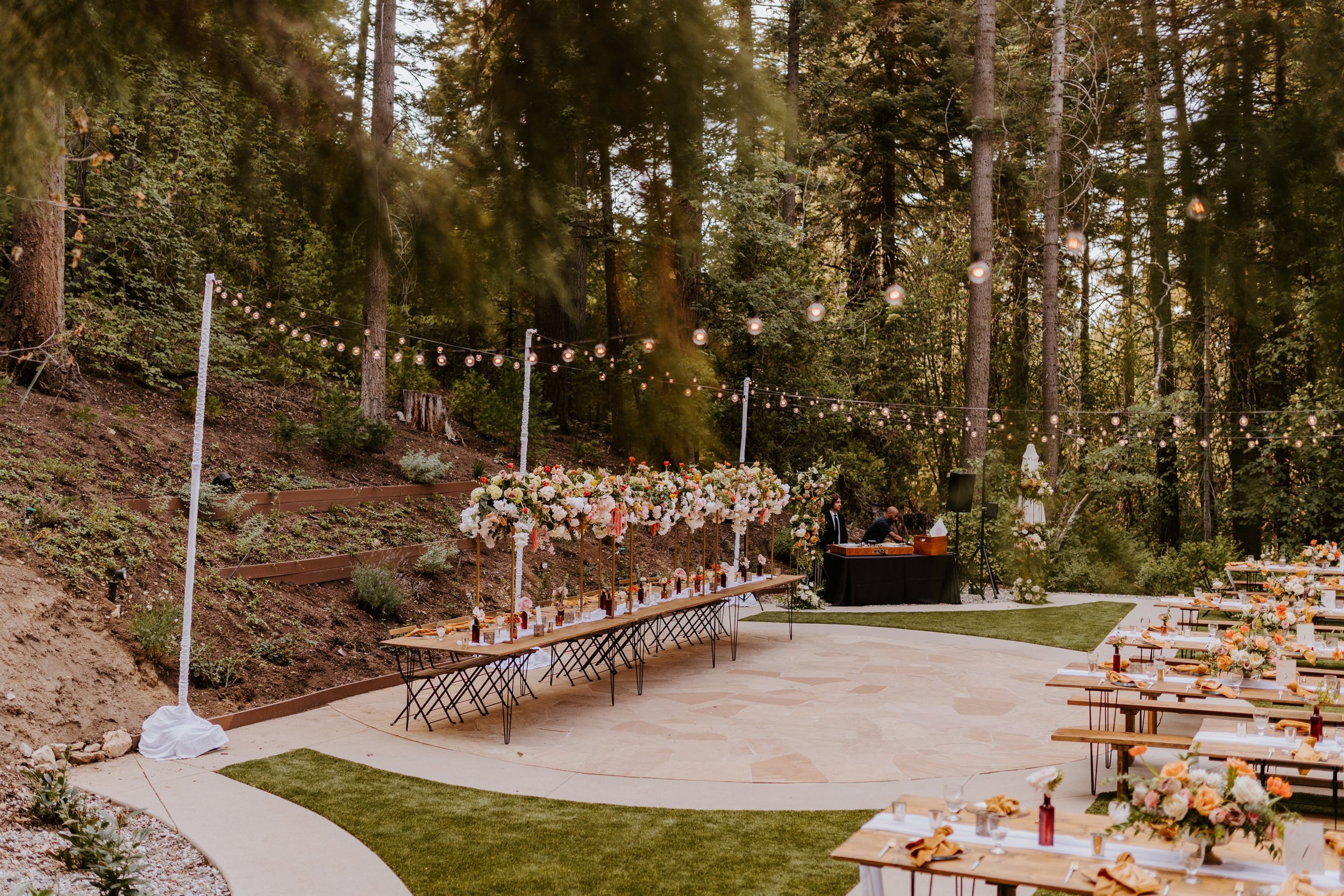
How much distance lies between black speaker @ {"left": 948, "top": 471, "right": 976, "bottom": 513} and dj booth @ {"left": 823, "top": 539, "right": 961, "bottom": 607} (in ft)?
2.01

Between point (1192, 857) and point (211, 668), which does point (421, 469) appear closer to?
point (211, 668)

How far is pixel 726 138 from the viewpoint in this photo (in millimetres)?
Result: 1062

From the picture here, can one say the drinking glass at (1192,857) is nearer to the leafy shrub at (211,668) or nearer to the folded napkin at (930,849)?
the folded napkin at (930,849)

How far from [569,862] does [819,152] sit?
58.2ft

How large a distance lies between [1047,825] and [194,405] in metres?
10.1

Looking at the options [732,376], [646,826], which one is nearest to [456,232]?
[646,826]

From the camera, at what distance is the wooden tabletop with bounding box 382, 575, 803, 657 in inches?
289

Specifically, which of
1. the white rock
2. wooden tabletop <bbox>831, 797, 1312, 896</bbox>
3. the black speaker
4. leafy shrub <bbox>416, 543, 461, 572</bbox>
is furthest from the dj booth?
wooden tabletop <bbox>831, 797, 1312, 896</bbox>

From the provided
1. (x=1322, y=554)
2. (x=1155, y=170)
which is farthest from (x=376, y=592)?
(x=1322, y=554)

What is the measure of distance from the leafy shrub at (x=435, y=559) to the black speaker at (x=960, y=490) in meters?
7.71

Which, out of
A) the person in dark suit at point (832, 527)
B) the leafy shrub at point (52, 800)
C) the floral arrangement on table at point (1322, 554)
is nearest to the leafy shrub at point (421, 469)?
the person in dark suit at point (832, 527)

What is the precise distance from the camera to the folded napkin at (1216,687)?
651 centimetres

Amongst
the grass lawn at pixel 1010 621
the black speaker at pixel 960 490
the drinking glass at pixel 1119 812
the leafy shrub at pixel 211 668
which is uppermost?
the black speaker at pixel 960 490

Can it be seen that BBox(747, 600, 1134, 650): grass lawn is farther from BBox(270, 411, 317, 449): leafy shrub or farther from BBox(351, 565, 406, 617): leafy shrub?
BBox(270, 411, 317, 449): leafy shrub
